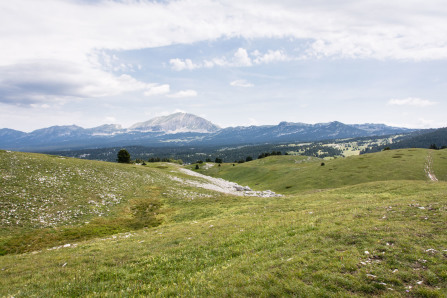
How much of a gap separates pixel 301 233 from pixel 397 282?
8.05 metres

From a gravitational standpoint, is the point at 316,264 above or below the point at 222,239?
above

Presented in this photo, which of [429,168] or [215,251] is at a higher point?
[215,251]

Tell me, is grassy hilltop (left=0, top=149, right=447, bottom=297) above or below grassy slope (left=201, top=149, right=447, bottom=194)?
above

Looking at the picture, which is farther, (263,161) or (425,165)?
(263,161)

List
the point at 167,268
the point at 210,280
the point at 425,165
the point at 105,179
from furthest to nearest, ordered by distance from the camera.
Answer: the point at 425,165, the point at 105,179, the point at 167,268, the point at 210,280

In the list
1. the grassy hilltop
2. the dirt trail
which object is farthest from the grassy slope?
the grassy hilltop

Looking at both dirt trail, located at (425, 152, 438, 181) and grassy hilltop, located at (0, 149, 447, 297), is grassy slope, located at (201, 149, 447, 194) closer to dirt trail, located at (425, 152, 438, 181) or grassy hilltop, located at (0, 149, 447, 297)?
dirt trail, located at (425, 152, 438, 181)

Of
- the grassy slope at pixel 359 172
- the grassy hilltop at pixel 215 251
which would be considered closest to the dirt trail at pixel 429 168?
the grassy slope at pixel 359 172

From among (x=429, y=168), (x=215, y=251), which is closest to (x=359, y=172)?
(x=429, y=168)

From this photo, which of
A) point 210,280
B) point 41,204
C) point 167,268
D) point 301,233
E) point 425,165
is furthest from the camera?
point 425,165

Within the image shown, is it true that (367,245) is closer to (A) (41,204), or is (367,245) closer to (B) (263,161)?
(A) (41,204)

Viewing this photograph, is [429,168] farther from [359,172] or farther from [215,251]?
[215,251]

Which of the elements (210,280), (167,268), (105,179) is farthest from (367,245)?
(105,179)

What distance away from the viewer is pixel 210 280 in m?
11.7
